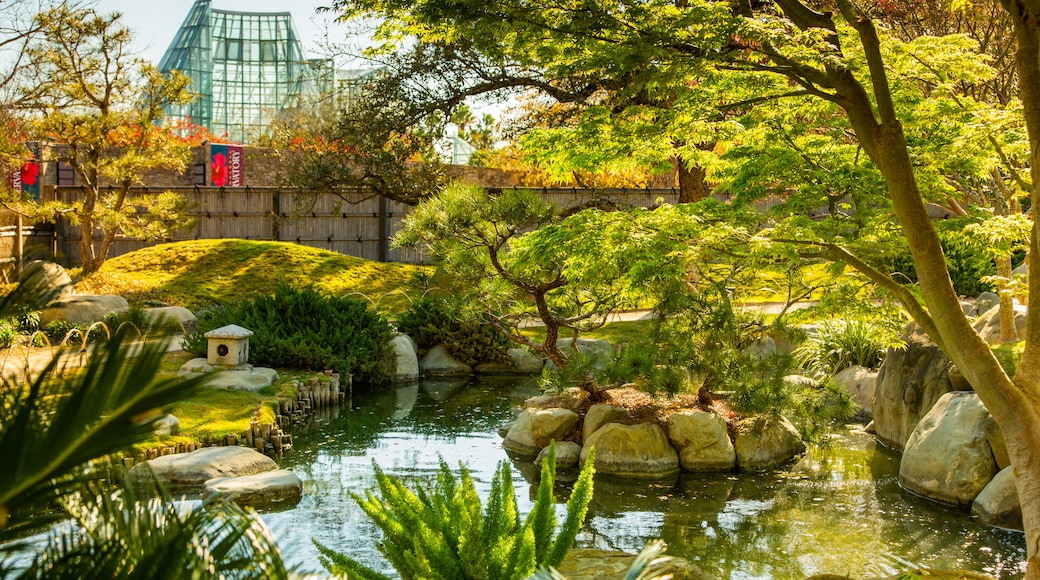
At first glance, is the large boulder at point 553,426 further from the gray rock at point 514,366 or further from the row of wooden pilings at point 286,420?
the gray rock at point 514,366

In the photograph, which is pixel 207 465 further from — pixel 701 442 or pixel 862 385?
pixel 862 385

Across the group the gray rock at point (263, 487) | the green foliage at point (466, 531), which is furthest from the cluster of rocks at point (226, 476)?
the green foliage at point (466, 531)

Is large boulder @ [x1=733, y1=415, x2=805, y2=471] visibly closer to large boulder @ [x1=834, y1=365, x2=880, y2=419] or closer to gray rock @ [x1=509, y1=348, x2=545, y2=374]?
large boulder @ [x1=834, y1=365, x2=880, y2=419]

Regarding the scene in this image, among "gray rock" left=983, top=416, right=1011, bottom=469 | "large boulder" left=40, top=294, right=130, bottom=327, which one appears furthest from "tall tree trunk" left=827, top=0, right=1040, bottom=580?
"large boulder" left=40, top=294, right=130, bottom=327

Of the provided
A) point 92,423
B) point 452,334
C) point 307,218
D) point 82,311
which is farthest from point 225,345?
point 92,423

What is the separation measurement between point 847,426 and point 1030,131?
6.98 m

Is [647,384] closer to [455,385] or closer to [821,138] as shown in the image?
[821,138]

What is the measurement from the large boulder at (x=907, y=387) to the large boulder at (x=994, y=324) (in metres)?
0.68

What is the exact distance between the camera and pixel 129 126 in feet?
55.0

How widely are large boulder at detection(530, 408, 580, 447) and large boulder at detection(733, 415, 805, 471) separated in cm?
177

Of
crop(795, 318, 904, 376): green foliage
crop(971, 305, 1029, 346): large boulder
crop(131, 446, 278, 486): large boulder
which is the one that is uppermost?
crop(971, 305, 1029, 346): large boulder

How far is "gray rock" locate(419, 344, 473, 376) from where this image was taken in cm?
1509

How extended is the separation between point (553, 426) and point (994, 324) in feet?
17.5

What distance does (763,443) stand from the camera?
978 centimetres
